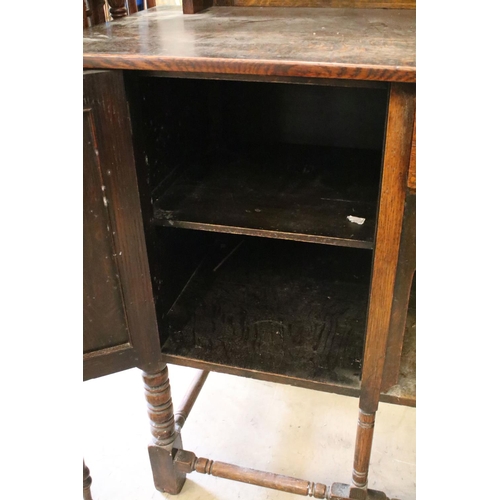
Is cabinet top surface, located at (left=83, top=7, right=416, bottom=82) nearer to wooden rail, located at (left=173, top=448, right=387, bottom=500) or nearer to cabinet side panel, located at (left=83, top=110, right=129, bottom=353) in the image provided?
cabinet side panel, located at (left=83, top=110, right=129, bottom=353)

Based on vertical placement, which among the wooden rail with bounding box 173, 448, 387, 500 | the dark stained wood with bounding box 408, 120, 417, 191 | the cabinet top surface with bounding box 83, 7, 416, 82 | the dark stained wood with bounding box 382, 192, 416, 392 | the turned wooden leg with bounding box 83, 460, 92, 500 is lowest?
the wooden rail with bounding box 173, 448, 387, 500

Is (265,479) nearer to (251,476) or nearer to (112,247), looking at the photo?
(251,476)

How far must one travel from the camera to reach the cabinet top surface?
27.2 inches

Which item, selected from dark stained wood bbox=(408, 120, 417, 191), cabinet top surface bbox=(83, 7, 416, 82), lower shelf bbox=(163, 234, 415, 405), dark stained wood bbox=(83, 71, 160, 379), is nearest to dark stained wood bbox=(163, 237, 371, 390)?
lower shelf bbox=(163, 234, 415, 405)

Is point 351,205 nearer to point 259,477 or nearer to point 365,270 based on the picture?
point 365,270

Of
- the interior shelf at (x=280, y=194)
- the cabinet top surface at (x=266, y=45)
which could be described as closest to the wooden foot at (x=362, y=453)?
the interior shelf at (x=280, y=194)

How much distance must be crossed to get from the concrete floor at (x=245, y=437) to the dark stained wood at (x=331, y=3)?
110 centimetres

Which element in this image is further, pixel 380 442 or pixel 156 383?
pixel 380 442

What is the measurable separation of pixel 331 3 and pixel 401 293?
0.78 metres

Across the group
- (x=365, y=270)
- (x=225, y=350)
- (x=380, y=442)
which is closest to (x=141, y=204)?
(x=225, y=350)

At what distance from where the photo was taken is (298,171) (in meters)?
1.20

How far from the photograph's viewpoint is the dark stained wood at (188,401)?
1346mm

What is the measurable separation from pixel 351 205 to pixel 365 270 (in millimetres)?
368

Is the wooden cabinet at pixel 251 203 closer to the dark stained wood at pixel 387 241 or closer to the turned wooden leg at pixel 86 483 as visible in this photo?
the dark stained wood at pixel 387 241
